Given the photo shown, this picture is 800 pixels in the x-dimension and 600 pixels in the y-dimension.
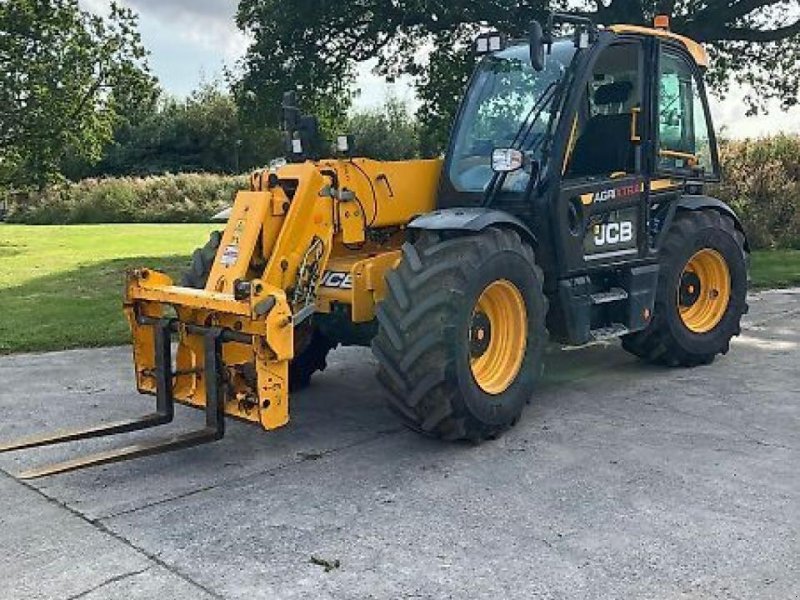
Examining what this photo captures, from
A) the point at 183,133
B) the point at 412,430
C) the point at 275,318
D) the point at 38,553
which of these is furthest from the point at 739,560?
the point at 183,133

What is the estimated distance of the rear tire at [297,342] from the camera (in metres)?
6.00

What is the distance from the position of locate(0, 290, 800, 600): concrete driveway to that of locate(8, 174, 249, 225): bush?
29335mm

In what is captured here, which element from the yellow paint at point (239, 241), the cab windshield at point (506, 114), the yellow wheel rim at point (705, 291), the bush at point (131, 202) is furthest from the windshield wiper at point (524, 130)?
the bush at point (131, 202)

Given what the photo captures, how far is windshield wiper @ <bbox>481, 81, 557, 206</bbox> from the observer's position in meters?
6.07

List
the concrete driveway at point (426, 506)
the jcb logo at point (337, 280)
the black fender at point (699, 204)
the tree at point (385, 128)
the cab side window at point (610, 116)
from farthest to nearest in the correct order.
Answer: the tree at point (385, 128) < the black fender at point (699, 204) < the cab side window at point (610, 116) < the jcb logo at point (337, 280) < the concrete driveway at point (426, 506)

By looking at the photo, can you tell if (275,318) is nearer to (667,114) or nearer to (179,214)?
(667,114)

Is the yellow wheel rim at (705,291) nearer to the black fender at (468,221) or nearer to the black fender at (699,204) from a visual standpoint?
the black fender at (699,204)

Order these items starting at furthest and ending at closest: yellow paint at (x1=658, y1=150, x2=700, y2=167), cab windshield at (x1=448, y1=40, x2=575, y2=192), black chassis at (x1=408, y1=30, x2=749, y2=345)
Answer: yellow paint at (x1=658, y1=150, x2=700, y2=167), cab windshield at (x1=448, y1=40, x2=575, y2=192), black chassis at (x1=408, y1=30, x2=749, y2=345)

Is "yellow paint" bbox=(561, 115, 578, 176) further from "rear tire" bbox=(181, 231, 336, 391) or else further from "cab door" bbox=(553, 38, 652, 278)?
"rear tire" bbox=(181, 231, 336, 391)

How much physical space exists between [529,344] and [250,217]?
1824mm

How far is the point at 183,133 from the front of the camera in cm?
4725

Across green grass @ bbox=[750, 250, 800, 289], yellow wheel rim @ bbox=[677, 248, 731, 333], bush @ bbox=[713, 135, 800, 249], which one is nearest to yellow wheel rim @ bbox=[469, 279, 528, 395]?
yellow wheel rim @ bbox=[677, 248, 731, 333]

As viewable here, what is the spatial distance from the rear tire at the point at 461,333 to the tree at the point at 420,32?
8701 millimetres

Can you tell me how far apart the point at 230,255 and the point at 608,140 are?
283 cm
